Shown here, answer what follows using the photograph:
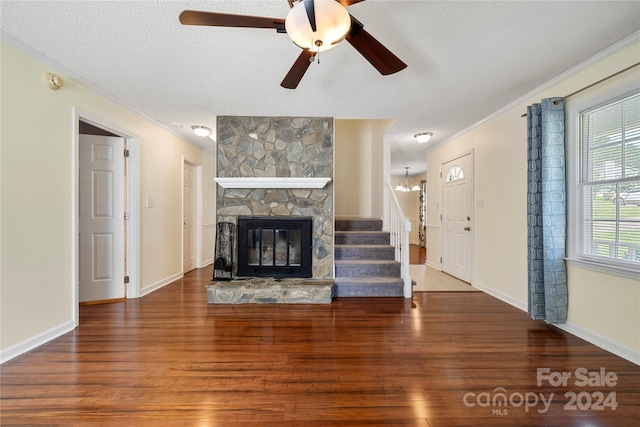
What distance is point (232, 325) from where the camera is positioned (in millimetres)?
2715

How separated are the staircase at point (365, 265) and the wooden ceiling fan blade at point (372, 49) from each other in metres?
2.54

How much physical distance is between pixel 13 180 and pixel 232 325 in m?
2.08

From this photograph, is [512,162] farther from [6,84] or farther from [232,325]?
[6,84]

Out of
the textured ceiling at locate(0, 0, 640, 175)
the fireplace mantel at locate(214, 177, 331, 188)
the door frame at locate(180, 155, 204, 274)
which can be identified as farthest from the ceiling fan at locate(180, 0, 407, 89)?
the door frame at locate(180, 155, 204, 274)

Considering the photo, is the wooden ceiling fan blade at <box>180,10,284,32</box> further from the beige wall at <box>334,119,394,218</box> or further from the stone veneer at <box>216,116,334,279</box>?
the beige wall at <box>334,119,394,218</box>

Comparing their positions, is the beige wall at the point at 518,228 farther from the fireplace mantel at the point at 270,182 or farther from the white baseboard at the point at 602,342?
the fireplace mantel at the point at 270,182

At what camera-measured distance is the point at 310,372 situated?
1.91 m

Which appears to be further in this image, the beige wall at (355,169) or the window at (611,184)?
the beige wall at (355,169)

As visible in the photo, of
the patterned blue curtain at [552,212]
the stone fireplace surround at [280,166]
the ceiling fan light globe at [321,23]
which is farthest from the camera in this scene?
the stone fireplace surround at [280,166]

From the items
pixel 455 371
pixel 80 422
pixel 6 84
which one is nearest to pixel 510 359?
pixel 455 371

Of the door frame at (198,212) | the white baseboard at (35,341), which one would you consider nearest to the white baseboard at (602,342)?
the white baseboard at (35,341)

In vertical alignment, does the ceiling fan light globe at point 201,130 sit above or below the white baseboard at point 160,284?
above

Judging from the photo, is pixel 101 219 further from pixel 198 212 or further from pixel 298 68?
pixel 298 68

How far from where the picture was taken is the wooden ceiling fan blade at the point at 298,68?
1.71 meters
